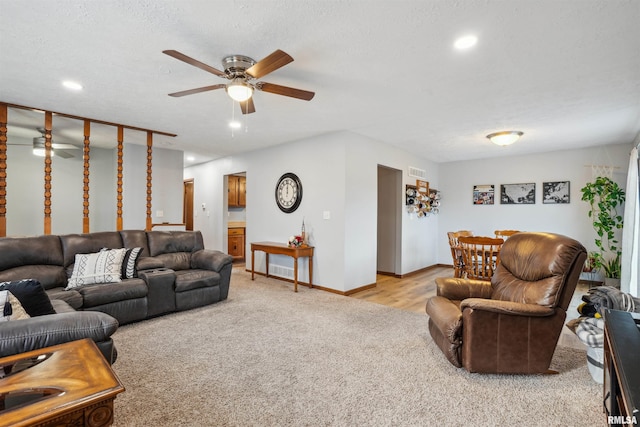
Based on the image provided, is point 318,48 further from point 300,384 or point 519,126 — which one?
point 519,126

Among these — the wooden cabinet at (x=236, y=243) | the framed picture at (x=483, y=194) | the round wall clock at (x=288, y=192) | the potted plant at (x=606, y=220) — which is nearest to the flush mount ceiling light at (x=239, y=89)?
the round wall clock at (x=288, y=192)

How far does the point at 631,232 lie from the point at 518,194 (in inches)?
83.4

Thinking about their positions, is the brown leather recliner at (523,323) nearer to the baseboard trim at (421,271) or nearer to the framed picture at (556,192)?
the baseboard trim at (421,271)

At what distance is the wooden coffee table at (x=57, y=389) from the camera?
96 centimetres

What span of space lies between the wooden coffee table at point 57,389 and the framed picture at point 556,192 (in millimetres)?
6942

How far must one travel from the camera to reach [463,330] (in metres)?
2.21

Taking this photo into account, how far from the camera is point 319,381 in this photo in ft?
7.03

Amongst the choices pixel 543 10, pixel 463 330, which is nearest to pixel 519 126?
pixel 543 10

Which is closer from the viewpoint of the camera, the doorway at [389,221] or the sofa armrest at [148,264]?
the sofa armrest at [148,264]

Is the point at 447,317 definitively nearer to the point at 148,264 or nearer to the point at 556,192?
the point at 148,264

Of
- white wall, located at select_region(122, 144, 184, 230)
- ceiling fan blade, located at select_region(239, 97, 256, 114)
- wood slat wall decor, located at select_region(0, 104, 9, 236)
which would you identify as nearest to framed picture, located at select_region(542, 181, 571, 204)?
ceiling fan blade, located at select_region(239, 97, 256, 114)

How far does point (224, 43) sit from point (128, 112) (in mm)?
2355

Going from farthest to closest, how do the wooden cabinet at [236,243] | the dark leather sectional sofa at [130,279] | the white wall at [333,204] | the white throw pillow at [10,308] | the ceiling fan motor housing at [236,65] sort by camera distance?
the wooden cabinet at [236,243] → the white wall at [333,204] → the dark leather sectional sofa at [130,279] → the ceiling fan motor housing at [236,65] → the white throw pillow at [10,308]

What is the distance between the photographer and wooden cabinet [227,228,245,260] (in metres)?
7.27
